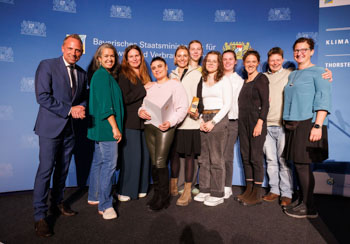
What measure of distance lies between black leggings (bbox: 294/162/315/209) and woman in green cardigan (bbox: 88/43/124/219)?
75.4 inches

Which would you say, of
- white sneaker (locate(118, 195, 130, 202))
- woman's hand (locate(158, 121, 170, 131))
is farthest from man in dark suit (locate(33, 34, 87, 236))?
white sneaker (locate(118, 195, 130, 202))

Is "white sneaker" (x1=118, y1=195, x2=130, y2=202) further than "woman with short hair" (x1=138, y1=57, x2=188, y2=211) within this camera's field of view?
Yes

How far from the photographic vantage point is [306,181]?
7.79ft

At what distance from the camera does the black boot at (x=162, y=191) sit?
8.13ft

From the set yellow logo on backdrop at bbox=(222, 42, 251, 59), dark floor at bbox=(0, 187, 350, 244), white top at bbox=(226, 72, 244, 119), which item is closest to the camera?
dark floor at bbox=(0, 187, 350, 244)

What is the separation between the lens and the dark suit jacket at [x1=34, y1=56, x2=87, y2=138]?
6.56ft

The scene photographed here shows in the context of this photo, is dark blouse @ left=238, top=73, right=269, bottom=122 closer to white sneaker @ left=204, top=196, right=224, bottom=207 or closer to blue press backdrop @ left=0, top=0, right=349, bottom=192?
blue press backdrop @ left=0, top=0, right=349, bottom=192

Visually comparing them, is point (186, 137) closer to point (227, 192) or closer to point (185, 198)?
point (185, 198)

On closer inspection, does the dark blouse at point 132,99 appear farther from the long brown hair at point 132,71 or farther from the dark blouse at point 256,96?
the dark blouse at point 256,96

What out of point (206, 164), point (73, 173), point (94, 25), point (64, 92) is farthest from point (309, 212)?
point (94, 25)

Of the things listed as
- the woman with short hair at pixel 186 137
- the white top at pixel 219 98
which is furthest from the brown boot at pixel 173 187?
the white top at pixel 219 98

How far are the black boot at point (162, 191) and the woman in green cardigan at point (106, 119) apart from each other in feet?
1.47

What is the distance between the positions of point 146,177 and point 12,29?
2626 mm

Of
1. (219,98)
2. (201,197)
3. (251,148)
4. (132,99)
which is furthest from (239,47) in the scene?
(201,197)
